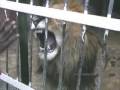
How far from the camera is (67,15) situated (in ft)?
5.24

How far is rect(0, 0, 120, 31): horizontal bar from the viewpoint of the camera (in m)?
1.45

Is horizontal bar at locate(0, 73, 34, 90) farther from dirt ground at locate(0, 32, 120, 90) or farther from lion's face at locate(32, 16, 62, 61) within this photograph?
lion's face at locate(32, 16, 62, 61)

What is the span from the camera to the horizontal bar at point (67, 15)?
4.76ft

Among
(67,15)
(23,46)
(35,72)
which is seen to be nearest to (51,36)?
(23,46)

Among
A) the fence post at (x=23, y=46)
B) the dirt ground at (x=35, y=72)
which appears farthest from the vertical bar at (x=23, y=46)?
the dirt ground at (x=35, y=72)

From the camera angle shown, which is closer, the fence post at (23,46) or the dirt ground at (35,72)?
the fence post at (23,46)

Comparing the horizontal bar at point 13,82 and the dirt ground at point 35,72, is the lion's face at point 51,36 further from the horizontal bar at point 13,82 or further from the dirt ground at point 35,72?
the horizontal bar at point 13,82

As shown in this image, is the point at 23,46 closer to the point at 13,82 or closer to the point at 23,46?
the point at 23,46

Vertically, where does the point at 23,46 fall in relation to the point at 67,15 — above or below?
below

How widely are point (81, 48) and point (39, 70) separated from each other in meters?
0.76

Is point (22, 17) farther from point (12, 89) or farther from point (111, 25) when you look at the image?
point (111, 25)

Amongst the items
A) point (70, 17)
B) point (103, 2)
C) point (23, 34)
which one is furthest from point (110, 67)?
point (103, 2)

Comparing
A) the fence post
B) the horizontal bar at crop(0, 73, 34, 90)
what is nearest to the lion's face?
the fence post

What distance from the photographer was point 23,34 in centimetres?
199
